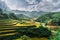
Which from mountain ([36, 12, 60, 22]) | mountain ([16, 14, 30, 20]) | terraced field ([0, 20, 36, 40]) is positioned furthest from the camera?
mountain ([36, 12, 60, 22])

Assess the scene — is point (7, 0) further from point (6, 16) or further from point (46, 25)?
point (46, 25)

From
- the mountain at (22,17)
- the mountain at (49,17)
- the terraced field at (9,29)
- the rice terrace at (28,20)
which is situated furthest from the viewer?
the mountain at (49,17)

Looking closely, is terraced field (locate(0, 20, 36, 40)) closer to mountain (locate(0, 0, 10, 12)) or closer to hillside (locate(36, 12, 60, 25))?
mountain (locate(0, 0, 10, 12))

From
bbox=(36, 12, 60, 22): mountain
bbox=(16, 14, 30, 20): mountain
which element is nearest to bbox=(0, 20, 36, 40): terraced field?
bbox=(16, 14, 30, 20): mountain

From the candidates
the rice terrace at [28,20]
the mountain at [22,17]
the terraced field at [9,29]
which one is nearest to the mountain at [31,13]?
the rice terrace at [28,20]

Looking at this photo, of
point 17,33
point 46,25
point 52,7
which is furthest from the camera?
point 52,7

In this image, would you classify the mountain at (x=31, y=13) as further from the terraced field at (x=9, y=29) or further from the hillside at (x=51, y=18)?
the terraced field at (x=9, y=29)

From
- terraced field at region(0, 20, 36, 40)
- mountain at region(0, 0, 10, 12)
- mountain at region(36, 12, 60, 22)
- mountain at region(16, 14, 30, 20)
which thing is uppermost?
mountain at region(0, 0, 10, 12)

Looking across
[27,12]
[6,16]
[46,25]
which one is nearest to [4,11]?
[6,16]
